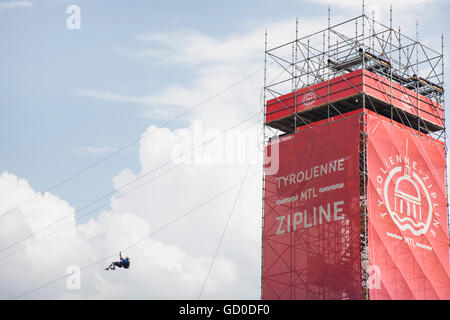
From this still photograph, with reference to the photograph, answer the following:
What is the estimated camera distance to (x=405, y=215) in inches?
2178

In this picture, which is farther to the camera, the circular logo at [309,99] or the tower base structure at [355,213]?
the circular logo at [309,99]

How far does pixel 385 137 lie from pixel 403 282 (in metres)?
9.42

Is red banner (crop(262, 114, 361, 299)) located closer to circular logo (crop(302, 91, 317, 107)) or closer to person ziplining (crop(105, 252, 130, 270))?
circular logo (crop(302, 91, 317, 107))

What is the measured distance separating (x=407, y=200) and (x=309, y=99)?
9.52 meters

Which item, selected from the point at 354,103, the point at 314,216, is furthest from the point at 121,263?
the point at 354,103

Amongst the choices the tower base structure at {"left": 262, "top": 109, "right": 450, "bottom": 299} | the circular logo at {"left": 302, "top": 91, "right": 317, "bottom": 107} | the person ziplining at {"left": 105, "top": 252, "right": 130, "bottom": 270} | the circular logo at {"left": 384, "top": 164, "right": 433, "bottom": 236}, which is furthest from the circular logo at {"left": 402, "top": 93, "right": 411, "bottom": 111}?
the person ziplining at {"left": 105, "top": 252, "right": 130, "bottom": 270}

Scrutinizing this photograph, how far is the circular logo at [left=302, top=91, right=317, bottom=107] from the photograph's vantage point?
57.7 m

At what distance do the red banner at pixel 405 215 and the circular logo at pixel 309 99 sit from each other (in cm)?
484

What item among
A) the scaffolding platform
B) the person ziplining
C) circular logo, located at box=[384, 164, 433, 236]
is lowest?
the person ziplining

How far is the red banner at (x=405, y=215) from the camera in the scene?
52625mm

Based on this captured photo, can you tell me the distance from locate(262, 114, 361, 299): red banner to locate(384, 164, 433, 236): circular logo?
308 cm

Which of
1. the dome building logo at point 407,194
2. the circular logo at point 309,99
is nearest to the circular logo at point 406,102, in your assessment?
the dome building logo at point 407,194

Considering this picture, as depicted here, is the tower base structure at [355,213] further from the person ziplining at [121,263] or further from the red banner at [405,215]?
the person ziplining at [121,263]
